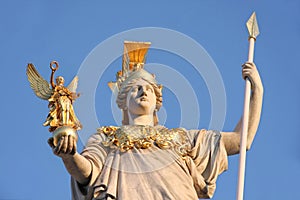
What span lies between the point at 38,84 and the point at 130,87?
2332mm

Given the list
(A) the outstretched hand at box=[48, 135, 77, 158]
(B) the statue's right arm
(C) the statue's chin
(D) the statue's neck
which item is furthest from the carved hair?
(C) the statue's chin

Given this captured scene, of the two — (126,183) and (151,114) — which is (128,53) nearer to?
(151,114)

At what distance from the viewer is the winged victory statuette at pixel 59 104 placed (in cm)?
2718

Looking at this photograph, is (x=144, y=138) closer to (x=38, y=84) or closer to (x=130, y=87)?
(x=130, y=87)

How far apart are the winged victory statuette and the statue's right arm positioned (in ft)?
0.44

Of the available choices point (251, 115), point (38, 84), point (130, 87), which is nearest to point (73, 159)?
point (38, 84)

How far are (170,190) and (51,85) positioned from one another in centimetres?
309

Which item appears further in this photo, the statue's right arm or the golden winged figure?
the golden winged figure

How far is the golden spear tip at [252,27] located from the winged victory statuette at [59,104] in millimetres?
3641

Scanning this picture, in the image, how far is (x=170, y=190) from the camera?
28547mm

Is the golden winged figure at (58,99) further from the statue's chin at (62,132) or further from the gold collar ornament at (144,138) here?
the gold collar ornament at (144,138)

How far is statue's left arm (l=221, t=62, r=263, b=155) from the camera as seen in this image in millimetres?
29688

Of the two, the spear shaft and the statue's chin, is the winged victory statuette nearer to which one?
the statue's chin

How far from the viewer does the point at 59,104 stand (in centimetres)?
2788
